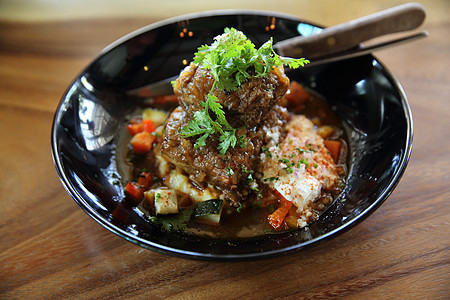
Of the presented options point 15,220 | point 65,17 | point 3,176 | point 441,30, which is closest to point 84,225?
point 15,220

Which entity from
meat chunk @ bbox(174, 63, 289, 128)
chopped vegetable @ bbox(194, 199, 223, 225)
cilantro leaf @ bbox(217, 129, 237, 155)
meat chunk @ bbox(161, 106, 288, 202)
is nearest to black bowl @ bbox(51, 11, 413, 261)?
chopped vegetable @ bbox(194, 199, 223, 225)

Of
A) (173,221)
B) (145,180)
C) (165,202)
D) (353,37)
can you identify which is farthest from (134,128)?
(353,37)

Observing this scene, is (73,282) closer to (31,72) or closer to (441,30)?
(31,72)

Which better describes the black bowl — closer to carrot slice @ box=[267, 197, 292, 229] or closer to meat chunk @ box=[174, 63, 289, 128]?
carrot slice @ box=[267, 197, 292, 229]

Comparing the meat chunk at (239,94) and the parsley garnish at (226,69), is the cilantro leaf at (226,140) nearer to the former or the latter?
the parsley garnish at (226,69)

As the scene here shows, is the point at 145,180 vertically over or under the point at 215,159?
under

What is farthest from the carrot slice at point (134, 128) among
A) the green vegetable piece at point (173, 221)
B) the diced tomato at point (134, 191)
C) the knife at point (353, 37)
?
the green vegetable piece at point (173, 221)

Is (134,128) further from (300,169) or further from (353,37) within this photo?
(353,37)
